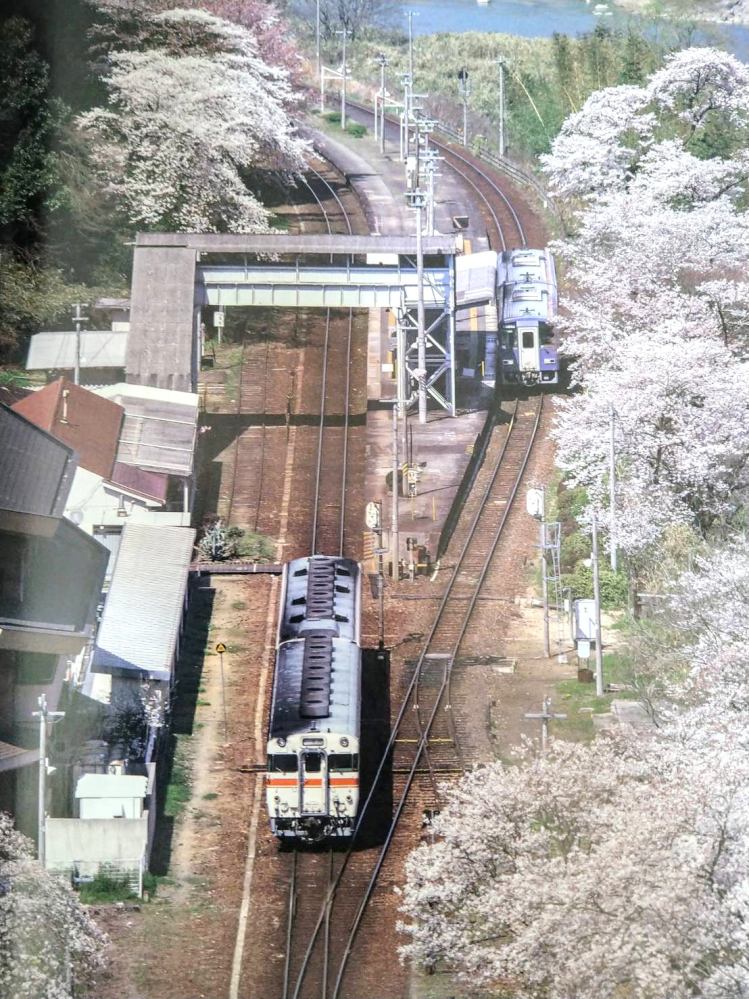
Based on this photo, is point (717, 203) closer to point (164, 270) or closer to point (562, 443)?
point (562, 443)

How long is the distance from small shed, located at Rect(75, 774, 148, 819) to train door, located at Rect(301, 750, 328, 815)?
321cm

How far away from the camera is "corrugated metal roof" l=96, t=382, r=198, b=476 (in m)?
49.9

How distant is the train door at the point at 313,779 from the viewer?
1358 inches

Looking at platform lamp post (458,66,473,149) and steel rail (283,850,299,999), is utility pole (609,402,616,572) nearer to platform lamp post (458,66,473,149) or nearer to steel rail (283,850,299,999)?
steel rail (283,850,299,999)

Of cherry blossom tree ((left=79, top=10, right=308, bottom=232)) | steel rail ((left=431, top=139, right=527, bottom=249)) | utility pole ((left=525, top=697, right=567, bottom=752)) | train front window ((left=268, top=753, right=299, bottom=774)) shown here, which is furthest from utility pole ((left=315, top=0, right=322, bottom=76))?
train front window ((left=268, top=753, right=299, bottom=774))

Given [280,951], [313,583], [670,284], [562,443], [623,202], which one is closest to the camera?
[280,951]

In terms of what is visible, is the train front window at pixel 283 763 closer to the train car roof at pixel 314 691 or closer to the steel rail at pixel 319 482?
the train car roof at pixel 314 691

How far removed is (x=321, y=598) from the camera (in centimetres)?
3959

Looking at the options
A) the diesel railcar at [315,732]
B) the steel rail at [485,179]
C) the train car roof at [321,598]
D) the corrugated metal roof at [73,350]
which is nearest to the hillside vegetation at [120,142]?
the corrugated metal roof at [73,350]

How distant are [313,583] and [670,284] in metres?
23.1

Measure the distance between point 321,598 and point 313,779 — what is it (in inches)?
234

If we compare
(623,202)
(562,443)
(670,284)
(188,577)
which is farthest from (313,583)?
(623,202)

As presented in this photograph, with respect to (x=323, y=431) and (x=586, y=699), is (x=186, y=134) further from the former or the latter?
(x=586, y=699)

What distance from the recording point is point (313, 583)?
40.3 m
